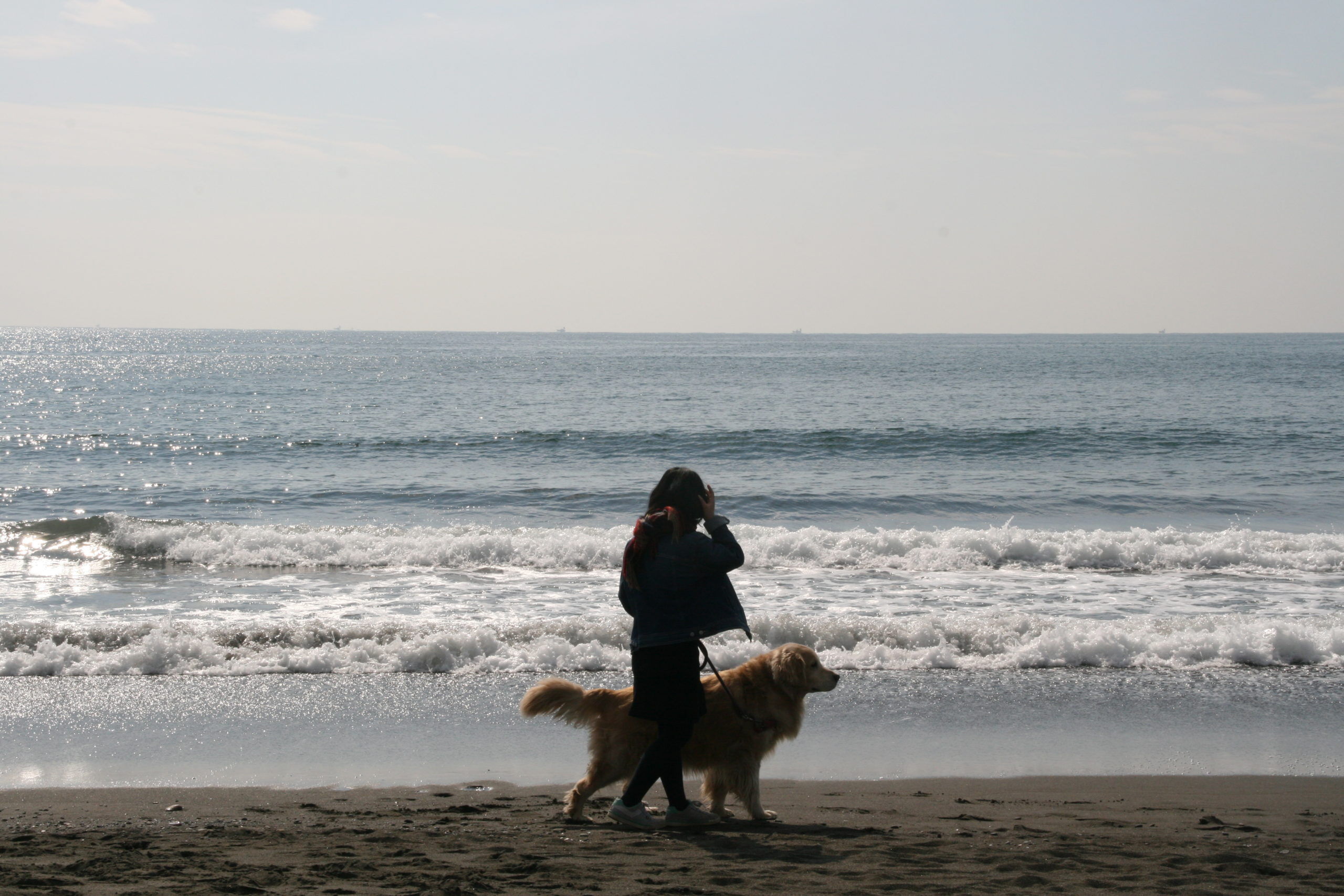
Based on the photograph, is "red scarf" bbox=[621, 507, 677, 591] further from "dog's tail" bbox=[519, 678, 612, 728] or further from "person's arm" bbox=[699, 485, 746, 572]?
"dog's tail" bbox=[519, 678, 612, 728]

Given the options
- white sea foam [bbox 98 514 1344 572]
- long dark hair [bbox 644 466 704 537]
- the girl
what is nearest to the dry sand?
the girl

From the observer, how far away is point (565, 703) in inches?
189

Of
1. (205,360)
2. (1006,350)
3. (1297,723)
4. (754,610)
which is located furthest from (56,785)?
(1006,350)

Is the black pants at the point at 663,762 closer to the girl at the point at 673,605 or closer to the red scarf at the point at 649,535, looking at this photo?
the girl at the point at 673,605

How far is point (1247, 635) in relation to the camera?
8.35 metres

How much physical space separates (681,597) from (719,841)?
3.73 ft

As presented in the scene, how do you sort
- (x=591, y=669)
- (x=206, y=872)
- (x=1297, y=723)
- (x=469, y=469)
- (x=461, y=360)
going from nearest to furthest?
(x=206, y=872), (x=1297, y=723), (x=591, y=669), (x=469, y=469), (x=461, y=360)

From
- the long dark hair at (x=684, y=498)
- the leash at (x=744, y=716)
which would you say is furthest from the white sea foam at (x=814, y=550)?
the long dark hair at (x=684, y=498)

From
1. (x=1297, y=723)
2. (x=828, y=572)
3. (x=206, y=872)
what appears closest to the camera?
(x=206, y=872)

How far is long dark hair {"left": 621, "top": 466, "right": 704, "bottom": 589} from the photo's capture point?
4.39 metres

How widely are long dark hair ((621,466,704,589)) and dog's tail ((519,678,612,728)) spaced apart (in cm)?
75

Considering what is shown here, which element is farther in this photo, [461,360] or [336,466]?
[461,360]

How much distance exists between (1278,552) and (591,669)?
1035 cm

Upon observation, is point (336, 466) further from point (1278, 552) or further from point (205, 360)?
point (205, 360)
